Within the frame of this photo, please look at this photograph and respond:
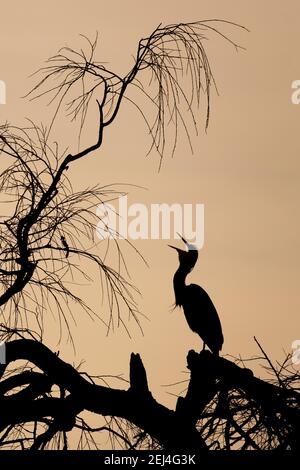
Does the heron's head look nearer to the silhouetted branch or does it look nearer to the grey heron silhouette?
the grey heron silhouette

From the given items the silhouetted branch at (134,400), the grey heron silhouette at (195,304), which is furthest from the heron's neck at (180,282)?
the silhouetted branch at (134,400)

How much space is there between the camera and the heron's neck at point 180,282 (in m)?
12.2

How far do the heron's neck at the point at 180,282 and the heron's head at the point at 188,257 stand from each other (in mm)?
54

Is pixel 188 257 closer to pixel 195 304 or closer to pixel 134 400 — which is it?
pixel 195 304

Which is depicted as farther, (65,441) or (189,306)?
(189,306)

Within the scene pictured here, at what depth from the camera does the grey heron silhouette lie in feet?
40.4

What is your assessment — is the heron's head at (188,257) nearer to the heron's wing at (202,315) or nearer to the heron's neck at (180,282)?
the heron's neck at (180,282)
